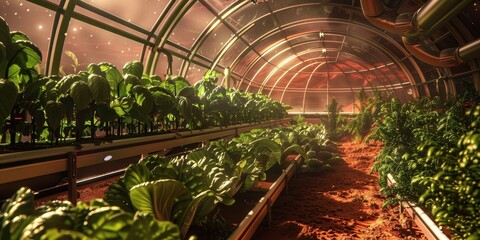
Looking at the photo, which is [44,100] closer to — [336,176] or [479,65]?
[336,176]

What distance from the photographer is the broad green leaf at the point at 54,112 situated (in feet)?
6.64

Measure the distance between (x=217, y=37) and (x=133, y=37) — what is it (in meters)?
3.79

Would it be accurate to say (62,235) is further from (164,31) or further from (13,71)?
(164,31)

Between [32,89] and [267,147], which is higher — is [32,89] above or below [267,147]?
above

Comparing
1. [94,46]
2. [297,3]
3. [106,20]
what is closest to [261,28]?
[297,3]

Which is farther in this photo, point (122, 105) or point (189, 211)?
point (122, 105)

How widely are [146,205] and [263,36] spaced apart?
10.5m

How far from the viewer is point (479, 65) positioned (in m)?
7.33

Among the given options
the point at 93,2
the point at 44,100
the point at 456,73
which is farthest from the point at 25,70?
the point at 456,73

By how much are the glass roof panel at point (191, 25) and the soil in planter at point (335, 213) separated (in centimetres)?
425

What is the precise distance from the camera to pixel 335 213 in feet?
12.1

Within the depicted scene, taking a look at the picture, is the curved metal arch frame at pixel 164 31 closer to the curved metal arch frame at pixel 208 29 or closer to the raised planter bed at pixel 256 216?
the curved metal arch frame at pixel 208 29

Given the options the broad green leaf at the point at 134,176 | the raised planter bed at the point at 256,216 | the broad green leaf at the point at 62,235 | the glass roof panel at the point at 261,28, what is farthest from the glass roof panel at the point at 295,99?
the broad green leaf at the point at 62,235

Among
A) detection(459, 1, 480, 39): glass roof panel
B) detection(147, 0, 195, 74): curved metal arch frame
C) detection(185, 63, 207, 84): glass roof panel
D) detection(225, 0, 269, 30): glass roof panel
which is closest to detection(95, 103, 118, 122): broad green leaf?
detection(147, 0, 195, 74): curved metal arch frame
